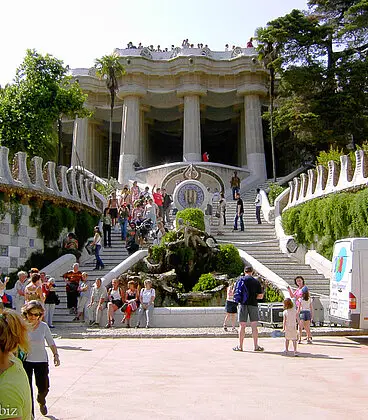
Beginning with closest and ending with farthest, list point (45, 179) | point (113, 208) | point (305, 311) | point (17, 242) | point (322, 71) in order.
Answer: point (305, 311) → point (17, 242) → point (45, 179) → point (113, 208) → point (322, 71)

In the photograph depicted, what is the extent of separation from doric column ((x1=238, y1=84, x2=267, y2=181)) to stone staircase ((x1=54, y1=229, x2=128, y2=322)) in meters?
20.7

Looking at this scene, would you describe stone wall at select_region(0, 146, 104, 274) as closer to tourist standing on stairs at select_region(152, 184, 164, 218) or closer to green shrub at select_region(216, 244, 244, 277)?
tourist standing on stairs at select_region(152, 184, 164, 218)

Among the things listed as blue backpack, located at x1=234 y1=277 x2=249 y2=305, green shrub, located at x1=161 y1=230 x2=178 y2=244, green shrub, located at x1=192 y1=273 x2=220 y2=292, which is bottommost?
blue backpack, located at x1=234 y1=277 x2=249 y2=305

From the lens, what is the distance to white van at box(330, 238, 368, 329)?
35.1 feet

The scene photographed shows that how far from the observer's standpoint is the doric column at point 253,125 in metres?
41.8

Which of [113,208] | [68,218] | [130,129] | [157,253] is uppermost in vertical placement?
[130,129]

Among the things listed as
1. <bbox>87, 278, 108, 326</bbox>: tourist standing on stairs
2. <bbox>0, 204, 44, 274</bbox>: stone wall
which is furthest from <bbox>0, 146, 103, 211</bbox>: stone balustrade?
<bbox>87, 278, 108, 326</bbox>: tourist standing on stairs

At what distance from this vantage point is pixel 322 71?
3494cm

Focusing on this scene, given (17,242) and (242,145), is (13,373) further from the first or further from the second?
(242,145)

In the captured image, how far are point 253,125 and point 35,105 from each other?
1960cm

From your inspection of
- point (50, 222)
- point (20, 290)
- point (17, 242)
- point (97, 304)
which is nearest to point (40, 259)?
point (50, 222)

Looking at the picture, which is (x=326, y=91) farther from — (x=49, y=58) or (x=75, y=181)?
(x=75, y=181)

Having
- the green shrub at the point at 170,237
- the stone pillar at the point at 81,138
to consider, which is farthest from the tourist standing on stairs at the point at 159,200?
the stone pillar at the point at 81,138

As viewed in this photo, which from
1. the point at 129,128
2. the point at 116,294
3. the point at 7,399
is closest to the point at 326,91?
the point at 129,128
